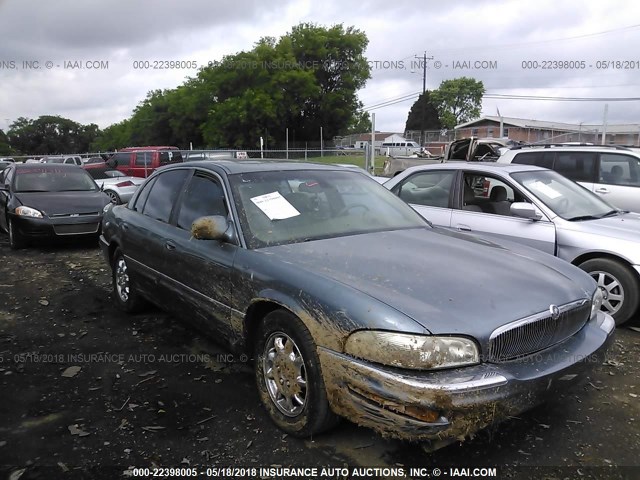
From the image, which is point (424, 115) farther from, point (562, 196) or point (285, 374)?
point (285, 374)

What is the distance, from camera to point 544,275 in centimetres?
301

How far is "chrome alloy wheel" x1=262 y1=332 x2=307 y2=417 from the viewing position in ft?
9.08

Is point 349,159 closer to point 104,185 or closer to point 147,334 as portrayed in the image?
point 104,185

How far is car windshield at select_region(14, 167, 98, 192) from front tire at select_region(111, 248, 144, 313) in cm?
478

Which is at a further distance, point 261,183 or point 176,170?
point 176,170

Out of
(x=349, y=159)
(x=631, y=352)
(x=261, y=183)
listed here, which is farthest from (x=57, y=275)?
(x=349, y=159)

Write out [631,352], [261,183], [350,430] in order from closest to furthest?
[350,430] → [261,183] → [631,352]

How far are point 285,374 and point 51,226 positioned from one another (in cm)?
684

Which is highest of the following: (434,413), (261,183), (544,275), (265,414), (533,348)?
(261,183)

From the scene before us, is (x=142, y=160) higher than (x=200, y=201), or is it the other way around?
(x=142, y=160)

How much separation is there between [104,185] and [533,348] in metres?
11.9

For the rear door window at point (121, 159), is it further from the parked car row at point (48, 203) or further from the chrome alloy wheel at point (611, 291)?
the chrome alloy wheel at point (611, 291)

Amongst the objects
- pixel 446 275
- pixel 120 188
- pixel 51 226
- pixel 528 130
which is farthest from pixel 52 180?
pixel 528 130

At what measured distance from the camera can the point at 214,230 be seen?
3256 mm
